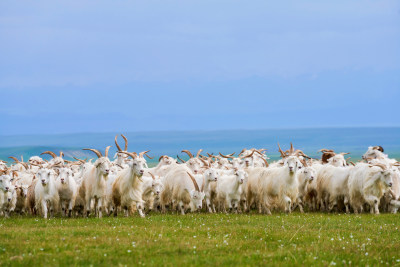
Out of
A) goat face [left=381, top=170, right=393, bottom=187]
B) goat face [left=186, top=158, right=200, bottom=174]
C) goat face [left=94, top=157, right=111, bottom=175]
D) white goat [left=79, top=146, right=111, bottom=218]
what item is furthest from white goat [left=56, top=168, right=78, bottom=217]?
goat face [left=381, top=170, right=393, bottom=187]

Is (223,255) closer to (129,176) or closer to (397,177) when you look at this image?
(129,176)

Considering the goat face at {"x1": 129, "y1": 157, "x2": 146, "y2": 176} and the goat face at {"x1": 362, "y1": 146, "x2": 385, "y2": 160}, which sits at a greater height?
the goat face at {"x1": 362, "y1": 146, "x2": 385, "y2": 160}

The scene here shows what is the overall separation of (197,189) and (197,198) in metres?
0.29

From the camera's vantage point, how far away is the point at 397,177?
1991 cm

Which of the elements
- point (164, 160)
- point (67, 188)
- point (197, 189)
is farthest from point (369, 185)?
point (164, 160)

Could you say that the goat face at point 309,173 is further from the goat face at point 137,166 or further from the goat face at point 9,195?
the goat face at point 9,195

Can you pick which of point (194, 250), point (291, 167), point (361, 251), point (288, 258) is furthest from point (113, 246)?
point (291, 167)

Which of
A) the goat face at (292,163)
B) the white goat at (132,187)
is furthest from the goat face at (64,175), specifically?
the goat face at (292,163)

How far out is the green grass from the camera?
9.71 metres

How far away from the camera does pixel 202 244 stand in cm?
1126

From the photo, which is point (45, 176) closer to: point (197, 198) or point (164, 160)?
point (197, 198)

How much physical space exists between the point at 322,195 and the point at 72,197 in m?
8.39

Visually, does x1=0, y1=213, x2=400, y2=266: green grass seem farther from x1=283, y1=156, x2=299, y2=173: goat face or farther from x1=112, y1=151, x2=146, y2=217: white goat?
x1=283, y1=156, x2=299, y2=173: goat face

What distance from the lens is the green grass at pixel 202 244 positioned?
382 inches
